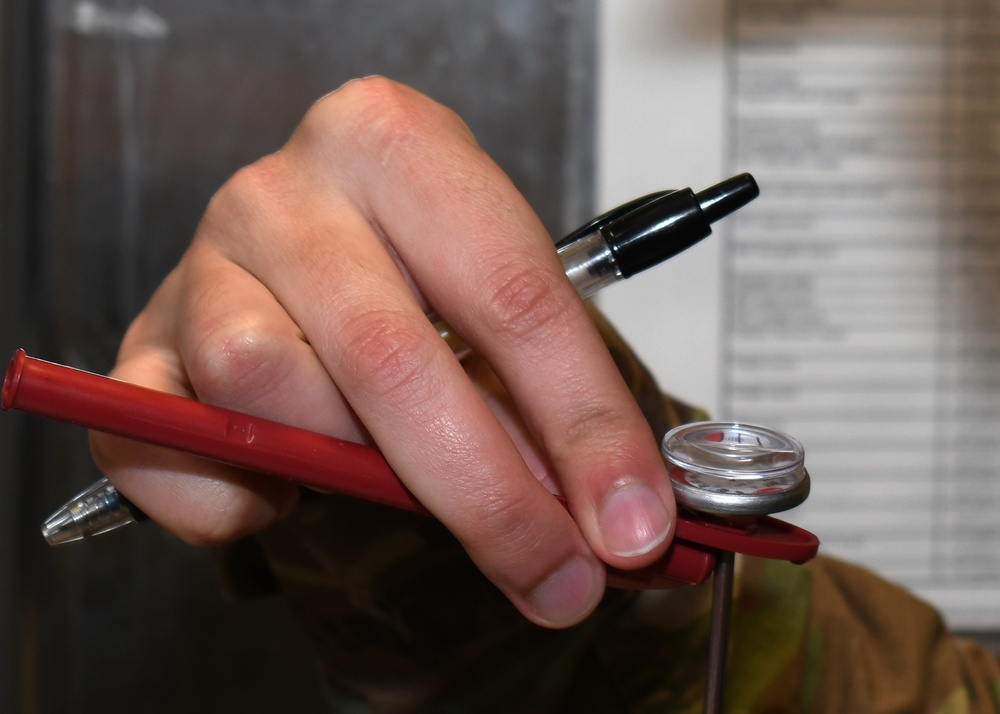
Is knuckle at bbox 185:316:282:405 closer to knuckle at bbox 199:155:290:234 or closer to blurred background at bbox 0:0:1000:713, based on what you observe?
knuckle at bbox 199:155:290:234

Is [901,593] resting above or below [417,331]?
below

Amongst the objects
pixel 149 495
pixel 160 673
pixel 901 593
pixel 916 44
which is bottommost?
pixel 160 673

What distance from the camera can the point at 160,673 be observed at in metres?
0.62

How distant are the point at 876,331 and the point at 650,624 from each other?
0.37 m

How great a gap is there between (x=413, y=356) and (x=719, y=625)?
11 centimetres

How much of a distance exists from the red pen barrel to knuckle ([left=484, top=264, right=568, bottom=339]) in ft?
0.17

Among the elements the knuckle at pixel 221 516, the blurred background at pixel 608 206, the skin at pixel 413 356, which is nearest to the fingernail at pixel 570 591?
the skin at pixel 413 356

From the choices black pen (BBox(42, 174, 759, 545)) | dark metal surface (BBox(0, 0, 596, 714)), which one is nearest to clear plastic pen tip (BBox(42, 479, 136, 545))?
black pen (BBox(42, 174, 759, 545))

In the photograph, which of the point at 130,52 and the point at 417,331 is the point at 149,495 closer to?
the point at 417,331

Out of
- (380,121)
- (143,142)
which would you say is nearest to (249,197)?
(380,121)

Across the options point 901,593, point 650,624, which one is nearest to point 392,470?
point 650,624

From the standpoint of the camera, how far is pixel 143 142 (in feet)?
1.91

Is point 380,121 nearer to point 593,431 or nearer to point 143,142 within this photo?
point 593,431

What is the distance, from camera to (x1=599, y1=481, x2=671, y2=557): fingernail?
215 millimetres
